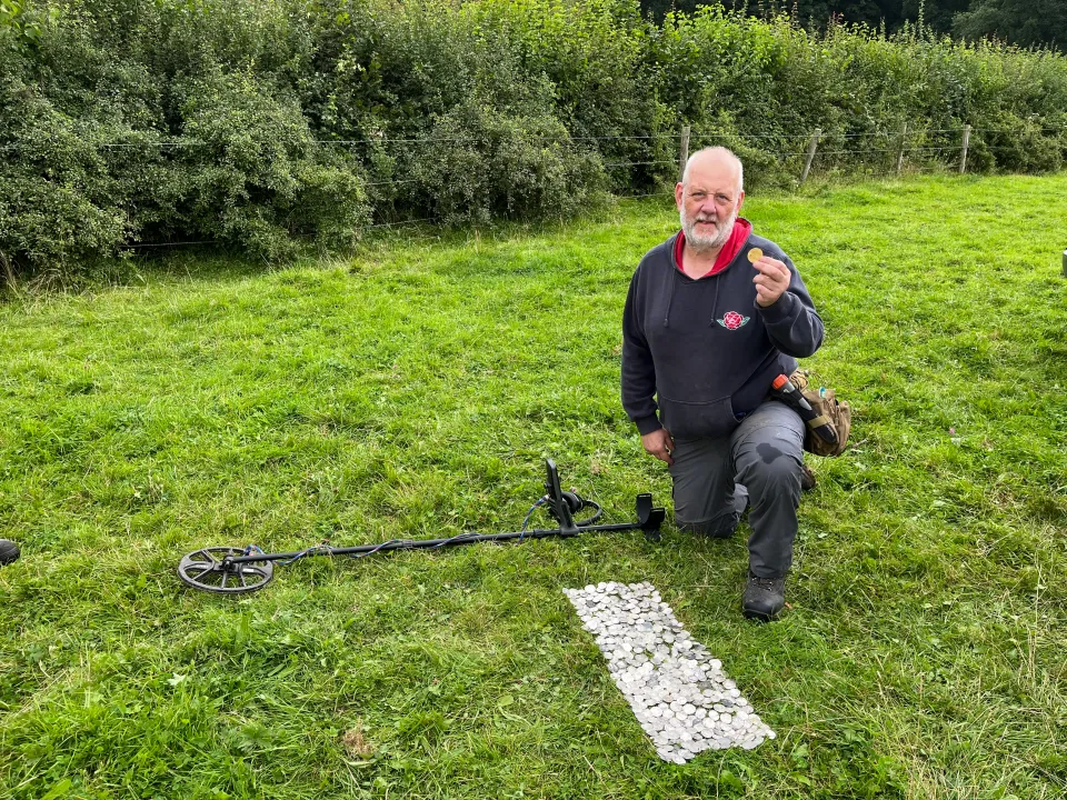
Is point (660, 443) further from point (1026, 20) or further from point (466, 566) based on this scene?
point (1026, 20)

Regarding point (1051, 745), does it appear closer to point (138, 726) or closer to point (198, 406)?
point (138, 726)

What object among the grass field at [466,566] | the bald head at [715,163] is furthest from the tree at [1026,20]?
the bald head at [715,163]

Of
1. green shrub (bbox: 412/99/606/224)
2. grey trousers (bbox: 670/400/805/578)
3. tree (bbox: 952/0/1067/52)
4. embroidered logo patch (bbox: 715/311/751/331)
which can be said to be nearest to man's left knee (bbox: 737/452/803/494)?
grey trousers (bbox: 670/400/805/578)

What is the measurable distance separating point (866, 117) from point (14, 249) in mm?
14818

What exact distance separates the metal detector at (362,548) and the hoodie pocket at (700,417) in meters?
0.45

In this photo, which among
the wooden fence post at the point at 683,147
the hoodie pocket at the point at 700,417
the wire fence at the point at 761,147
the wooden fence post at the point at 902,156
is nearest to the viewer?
the hoodie pocket at the point at 700,417

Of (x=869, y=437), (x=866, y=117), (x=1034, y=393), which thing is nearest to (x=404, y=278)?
(x=869, y=437)

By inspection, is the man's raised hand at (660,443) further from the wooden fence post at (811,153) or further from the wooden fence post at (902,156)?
the wooden fence post at (902,156)

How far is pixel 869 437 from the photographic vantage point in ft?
14.5

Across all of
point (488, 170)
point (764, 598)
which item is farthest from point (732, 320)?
point (488, 170)

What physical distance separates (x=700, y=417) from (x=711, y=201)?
909mm

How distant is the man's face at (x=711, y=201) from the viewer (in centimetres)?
302

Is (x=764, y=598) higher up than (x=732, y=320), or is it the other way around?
(x=732, y=320)

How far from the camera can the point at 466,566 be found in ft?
11.0
